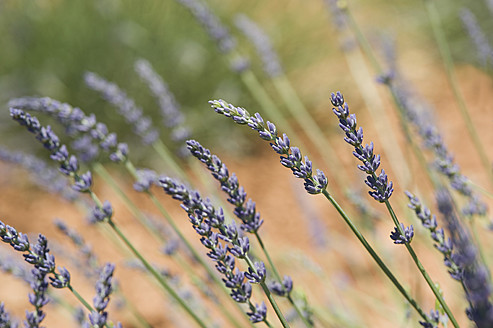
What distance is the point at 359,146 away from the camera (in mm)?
869

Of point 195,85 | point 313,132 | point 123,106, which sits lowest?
point 123,106

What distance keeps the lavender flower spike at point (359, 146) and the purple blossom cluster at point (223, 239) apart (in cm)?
24

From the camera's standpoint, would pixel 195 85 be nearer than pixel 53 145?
No

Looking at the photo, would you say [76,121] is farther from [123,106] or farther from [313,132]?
[313,132]

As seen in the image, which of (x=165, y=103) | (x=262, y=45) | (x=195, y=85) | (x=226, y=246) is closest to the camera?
(x=226, y=246)

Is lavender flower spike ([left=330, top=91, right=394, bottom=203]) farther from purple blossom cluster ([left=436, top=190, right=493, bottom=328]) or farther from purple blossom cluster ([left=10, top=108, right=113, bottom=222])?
purple blossom cluster ([left=10, top=108, right=113, bottom=222])

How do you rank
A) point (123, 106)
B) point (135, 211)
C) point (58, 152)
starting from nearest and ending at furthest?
point (58, 152)
point (135, 211)
point (123, 106)

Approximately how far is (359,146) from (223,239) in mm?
282

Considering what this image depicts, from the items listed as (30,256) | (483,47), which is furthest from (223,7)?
(30,256)

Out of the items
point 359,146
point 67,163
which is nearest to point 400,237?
point 359,146

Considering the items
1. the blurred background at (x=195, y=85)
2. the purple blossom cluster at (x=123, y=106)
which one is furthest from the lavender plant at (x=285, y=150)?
the blurred background at (x=195, y=85)

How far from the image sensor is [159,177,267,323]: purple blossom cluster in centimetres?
95

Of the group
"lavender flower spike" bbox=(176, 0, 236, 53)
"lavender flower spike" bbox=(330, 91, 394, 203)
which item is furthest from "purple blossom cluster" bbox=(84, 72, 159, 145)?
"lavender flower spike" bbox=(330, 91, 394, 203)

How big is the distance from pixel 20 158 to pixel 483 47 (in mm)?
1600
